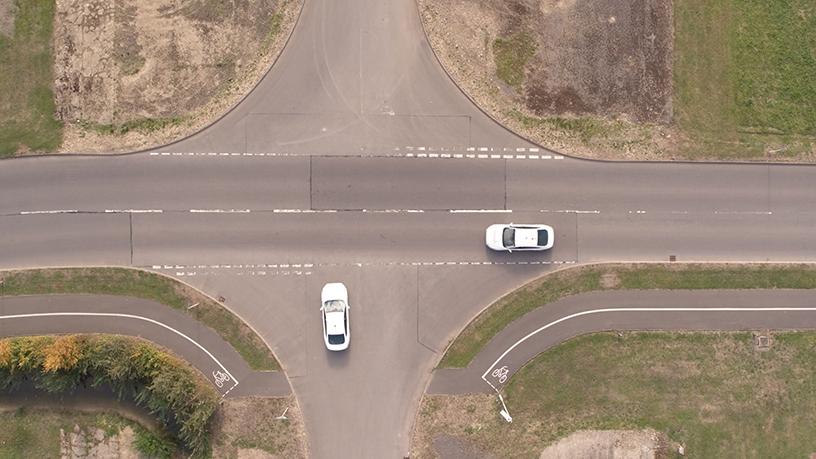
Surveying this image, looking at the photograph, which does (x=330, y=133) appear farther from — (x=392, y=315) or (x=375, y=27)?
(x=392, y=315)

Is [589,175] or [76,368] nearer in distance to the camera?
[76,368]

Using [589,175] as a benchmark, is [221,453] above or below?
below

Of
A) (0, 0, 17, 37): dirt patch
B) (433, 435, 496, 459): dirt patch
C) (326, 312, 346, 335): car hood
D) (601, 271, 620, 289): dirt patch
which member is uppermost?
(0, 0, 17, 37): dirt patch

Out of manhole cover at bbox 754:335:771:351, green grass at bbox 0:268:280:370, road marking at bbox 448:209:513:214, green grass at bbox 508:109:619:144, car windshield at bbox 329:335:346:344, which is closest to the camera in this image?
car windshield at bbox 329:335:346:344

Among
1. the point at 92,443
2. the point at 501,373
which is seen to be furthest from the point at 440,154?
the point at 92,443

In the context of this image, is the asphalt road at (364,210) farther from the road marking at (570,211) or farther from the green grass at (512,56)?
the green grass at (512,56)

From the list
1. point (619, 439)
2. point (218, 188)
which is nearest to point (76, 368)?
point (218, 188)

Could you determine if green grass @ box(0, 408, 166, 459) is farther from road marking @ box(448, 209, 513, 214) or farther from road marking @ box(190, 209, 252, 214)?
road marking @ box(448, 209, 513, 214)

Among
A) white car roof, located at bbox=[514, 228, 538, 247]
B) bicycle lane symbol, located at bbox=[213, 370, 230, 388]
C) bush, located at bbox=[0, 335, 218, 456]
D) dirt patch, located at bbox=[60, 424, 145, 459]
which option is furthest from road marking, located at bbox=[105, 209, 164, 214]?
white car roof, located at bbox=[514, 228, 538, 247]
